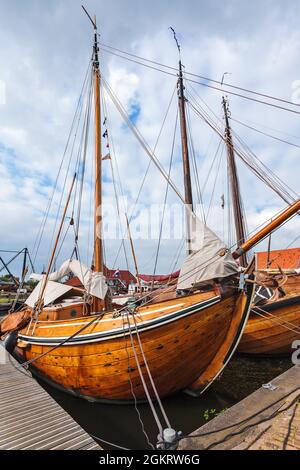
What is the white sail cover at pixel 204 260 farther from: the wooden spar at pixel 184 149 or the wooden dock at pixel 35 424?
the wooden spar at pixel 184 149

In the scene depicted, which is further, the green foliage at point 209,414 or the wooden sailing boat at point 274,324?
the wooden sailing boat at point 274,324

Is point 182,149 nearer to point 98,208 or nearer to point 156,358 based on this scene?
point 98,208

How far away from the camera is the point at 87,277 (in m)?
8.77

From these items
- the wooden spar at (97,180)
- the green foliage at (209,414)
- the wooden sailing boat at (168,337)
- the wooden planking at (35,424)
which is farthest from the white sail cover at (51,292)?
the green foliage at (209,414)

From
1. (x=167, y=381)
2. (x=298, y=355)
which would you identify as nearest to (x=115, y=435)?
(x=167, y=381)

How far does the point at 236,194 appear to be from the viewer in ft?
64.2

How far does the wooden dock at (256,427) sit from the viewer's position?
3.28 meters

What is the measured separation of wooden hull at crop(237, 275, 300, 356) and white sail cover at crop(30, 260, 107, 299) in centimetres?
682

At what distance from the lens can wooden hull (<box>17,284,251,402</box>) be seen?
5922 mm

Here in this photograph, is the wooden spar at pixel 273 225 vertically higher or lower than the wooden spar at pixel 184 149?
lower

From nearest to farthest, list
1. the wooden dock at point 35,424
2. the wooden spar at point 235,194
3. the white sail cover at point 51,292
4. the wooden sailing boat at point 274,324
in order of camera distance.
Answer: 1. the wooden dock at point 35,424
2. the white sail cover at point 51,292
3. the wooden sailing boat at point 274,324
4. the wooden spar at point 235,194

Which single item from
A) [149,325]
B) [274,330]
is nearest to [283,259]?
[274,330]

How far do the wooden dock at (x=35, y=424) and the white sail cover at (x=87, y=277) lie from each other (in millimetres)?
2999

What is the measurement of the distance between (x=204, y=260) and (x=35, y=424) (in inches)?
200
